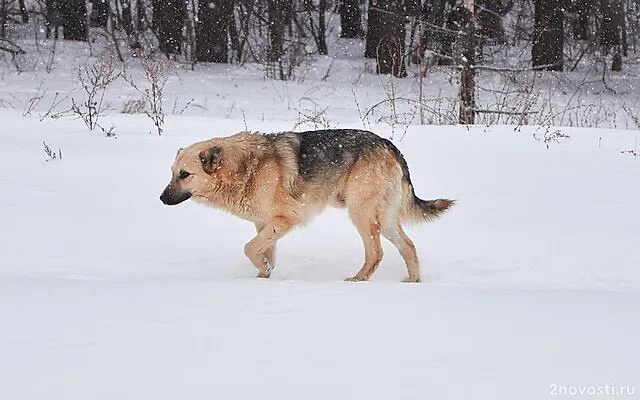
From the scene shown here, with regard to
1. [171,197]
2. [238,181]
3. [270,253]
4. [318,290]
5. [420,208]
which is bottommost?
[270,253]

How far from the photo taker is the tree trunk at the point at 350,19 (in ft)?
95.8

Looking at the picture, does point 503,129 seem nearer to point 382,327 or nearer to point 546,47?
point 382,327

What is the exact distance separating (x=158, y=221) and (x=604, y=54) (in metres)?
22.5

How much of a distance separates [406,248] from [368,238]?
1.35 ft

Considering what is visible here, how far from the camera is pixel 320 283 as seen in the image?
5.01m

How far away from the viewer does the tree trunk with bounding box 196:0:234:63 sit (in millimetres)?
24984

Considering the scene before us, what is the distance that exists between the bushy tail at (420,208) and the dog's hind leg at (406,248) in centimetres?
14

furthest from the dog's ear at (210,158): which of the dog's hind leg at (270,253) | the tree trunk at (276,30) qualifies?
the tree trunk at (276,30)

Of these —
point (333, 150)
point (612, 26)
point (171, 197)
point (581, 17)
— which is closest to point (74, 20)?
point (581, 17)

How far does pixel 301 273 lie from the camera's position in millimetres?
6746

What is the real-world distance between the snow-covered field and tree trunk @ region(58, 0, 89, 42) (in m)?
16.1

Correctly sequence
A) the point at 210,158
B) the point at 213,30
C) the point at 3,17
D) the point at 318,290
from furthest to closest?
the point at 3,17 < the point at 213,30 < the point at 210,158 < the point at 318,290

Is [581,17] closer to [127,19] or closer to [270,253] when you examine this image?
[127,19]
